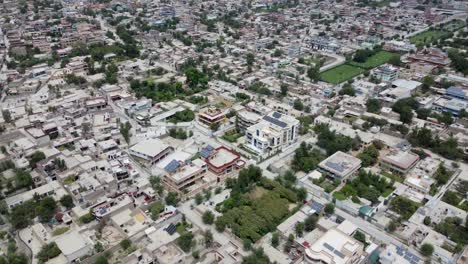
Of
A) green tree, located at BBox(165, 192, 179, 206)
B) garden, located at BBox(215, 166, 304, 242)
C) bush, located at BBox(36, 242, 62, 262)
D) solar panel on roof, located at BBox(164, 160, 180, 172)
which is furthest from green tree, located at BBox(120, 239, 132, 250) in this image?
solar panel on roof, located at BBox(164, 160, 180, 172)

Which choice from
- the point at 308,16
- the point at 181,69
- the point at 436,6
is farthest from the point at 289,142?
the point at 436,6

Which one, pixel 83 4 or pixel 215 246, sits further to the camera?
pixel 83 4

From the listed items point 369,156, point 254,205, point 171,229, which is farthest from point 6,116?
point 369,156

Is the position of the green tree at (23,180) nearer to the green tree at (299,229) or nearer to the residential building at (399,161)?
the green tree at (299,229)

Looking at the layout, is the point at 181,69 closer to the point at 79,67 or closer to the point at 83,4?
the point at 79,67

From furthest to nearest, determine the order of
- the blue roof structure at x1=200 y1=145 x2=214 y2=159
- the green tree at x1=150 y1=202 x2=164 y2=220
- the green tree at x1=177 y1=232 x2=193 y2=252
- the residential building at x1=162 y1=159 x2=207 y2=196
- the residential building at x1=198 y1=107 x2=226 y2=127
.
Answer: the residential building at x1=198 y1=107 x2=226 y2=127 → the blue roof structure at x1=200 y1=145 x2=214 y2=159 → the residential building at x1=162 y1=159 x2=207 y2=196 → the green tree at x1=150 y1=202 x2=164 y2=220 → the green tree at x1=177 y1=232 x2=193 y2=252

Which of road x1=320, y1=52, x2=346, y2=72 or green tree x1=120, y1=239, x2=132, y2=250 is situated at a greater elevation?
green tree x1=120, y1=239, x2=132, y2=250

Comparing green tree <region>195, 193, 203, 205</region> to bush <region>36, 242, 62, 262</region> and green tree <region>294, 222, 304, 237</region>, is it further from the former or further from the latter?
bush <region>36, 242, 62, 262</region>
